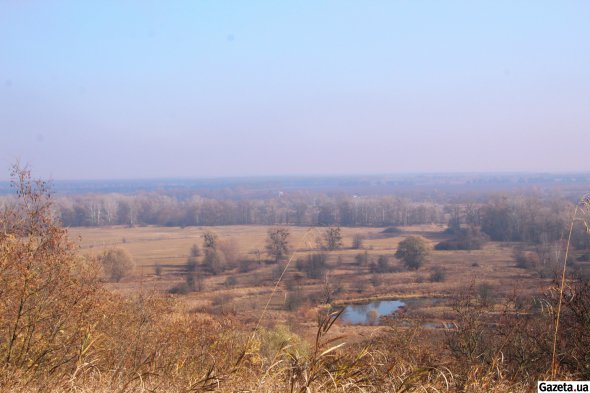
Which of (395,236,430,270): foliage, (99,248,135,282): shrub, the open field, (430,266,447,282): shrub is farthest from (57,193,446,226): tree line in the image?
(99,248,135,282): shrub

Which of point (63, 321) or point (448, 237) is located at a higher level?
point (63, 321)

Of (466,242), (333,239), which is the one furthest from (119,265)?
(466,242)

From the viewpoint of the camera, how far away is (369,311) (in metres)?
32.8

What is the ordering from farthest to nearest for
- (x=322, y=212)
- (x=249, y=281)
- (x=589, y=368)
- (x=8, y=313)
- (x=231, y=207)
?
1. (x=231, y=207)
2. (x=322, y=212)
3. (x=249, y=281)
4. (x=8, y=313)
5. (x=589, y=368)

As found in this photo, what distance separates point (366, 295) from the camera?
39406mm

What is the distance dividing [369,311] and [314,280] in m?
11.3

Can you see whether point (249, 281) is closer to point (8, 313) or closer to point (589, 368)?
point (8, 313)

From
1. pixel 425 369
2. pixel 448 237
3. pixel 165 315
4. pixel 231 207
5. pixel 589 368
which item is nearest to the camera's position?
pixel 425 369

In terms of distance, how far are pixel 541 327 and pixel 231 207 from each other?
6985 cm

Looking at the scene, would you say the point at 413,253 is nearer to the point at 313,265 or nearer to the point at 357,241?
the point at 357,241

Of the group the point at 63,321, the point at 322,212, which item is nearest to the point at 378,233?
the point at 322,212

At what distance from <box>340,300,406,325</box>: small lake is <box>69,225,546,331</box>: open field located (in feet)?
3.76

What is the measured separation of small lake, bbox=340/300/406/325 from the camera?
29.8 meters

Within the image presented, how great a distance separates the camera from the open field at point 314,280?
30250mm
